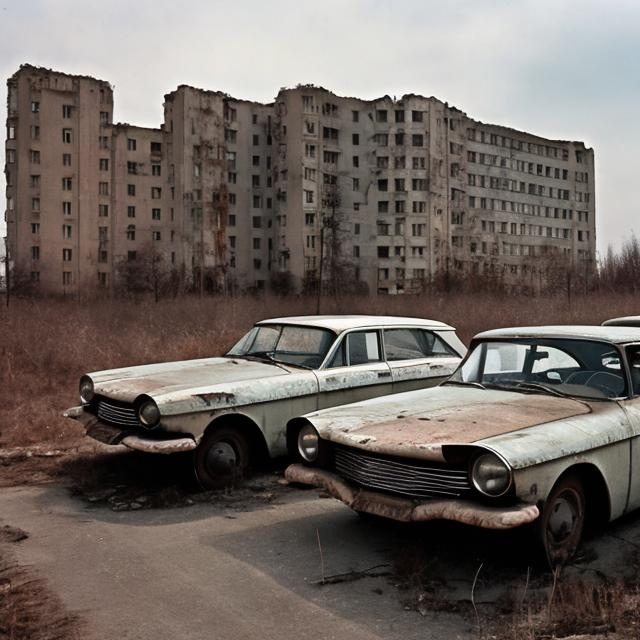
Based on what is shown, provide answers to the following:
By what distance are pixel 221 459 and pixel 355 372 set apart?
168 centimetres

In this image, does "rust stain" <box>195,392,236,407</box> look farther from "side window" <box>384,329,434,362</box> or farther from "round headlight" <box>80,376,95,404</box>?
"side window" <box>384,329,434,362</box>

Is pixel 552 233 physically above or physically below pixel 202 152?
below

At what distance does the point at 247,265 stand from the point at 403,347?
212 feet

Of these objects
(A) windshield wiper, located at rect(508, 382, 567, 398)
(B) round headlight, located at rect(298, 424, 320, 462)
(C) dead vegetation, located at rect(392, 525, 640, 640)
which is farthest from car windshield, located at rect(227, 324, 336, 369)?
(C) dead vegetation, located at rect(392, 525, 640, 640)

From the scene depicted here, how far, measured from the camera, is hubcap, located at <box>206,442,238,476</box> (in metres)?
6.17

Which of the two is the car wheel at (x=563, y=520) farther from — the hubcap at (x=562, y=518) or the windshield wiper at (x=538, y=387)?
the windshield wiper at (x=538, y=387)

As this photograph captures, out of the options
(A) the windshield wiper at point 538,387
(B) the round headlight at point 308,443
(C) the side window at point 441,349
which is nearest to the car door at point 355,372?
(C) the side window at point 441,349

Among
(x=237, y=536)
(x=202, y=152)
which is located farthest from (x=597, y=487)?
(x=202, y=152)

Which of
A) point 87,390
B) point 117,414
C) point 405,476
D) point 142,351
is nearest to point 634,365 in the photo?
point 405,476

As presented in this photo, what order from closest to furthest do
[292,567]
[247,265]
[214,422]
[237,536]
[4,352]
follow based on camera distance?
[292,567] < [237,536] < [214,422] < [4,352] < [247,265]

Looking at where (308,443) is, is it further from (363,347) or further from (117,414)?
(363,347)

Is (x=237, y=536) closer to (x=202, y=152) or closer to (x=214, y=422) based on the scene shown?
(x=214, y=422)

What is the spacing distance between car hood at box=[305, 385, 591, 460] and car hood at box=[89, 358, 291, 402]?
1618mm

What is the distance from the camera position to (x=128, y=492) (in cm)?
621
